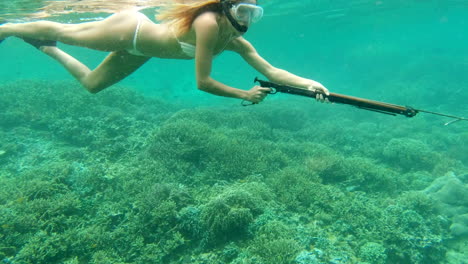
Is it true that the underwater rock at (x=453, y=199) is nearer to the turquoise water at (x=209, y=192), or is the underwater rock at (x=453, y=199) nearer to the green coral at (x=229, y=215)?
the turquoise water at (x=209, y=192)

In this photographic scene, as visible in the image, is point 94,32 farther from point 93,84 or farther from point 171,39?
point 171,39

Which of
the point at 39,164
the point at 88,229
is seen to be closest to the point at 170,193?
Answer: the point at 88,229

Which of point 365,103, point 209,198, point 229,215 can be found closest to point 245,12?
point 365,103

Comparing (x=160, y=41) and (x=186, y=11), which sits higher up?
(x=186, y=11)

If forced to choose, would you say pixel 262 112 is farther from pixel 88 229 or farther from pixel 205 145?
pixel 88 229

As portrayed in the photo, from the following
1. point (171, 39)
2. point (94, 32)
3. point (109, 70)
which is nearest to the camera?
point (171, 39)

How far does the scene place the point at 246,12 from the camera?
2633mm

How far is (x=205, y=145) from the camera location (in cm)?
853

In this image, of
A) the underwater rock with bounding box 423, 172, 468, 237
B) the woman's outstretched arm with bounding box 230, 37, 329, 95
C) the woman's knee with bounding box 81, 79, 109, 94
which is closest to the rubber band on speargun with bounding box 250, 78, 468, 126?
the woman's outstretched arm with bounding box 230, 37, 329, 95

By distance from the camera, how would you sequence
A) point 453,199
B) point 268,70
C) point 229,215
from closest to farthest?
point 268,70, point 229,215, point 453,199

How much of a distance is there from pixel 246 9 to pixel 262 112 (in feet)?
39.5

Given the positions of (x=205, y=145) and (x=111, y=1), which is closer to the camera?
(x=205, y=145)

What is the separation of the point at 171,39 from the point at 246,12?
39.1 inches

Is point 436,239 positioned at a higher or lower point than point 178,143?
lower
